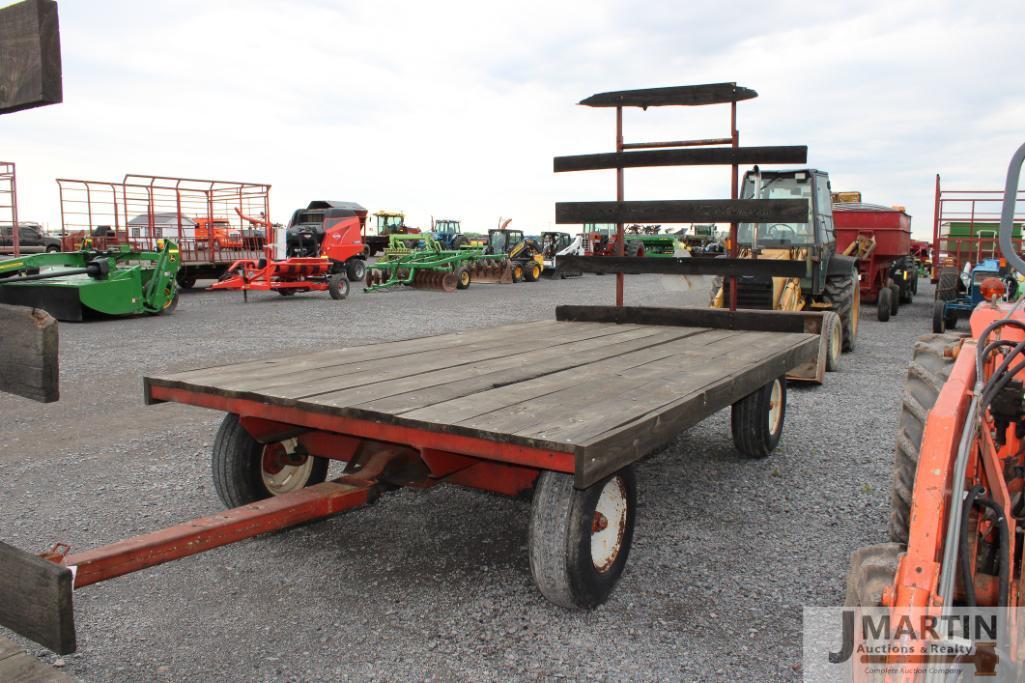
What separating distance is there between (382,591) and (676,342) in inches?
96.8

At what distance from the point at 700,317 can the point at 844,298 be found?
4507mm

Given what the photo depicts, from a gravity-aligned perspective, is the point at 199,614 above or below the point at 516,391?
below

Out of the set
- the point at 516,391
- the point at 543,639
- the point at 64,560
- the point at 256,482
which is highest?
the point at 516,391

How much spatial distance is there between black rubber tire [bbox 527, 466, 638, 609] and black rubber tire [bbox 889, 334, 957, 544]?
95cm

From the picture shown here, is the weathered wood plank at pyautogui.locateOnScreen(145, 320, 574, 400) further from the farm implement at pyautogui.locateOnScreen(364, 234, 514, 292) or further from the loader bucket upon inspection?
the loader bucket

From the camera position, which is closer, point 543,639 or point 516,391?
point 543,639

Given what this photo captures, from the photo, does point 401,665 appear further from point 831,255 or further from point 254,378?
point 831,255

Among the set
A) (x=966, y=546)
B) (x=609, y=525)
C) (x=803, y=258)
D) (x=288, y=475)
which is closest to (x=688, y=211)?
(x=609, y=525)

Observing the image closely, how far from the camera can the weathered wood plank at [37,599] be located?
1.69 m

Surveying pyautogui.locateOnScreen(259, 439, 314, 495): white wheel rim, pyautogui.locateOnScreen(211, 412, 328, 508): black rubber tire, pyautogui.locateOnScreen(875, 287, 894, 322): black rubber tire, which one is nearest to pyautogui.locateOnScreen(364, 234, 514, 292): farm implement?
pyautogui.locateOnScreen(875, 287, 894, 322): black rubber tire

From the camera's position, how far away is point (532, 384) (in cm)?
329

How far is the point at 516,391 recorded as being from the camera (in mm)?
3115

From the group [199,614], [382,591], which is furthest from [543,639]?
[199,614]

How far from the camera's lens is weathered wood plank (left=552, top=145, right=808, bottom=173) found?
5.63 m
